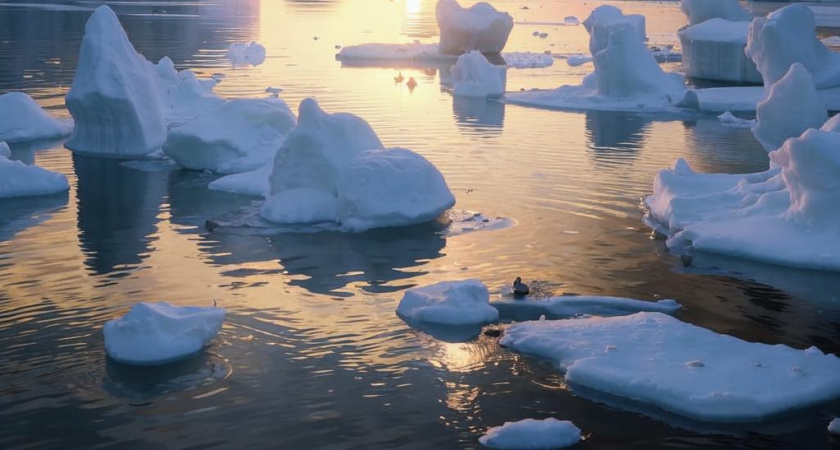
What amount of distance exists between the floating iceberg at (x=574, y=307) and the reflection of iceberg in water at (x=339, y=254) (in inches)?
63.0

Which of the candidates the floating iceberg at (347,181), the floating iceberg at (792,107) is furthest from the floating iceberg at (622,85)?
the floating iceberg at (347,181)

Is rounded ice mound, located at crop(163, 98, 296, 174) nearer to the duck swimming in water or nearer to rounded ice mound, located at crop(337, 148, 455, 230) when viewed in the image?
rounded ice mound, located at crop(337, 148, 455, 230)

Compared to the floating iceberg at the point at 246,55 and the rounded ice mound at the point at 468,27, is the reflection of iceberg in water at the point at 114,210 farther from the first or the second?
the rounded ice mound at the point at 468,27

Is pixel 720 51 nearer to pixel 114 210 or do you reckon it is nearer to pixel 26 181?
pixel 114 210

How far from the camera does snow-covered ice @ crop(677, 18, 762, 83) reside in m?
36.6

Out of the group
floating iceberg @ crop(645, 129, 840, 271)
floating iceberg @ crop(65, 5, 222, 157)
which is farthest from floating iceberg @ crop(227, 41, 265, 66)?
floating iceberg @ crop(645, 129, 840, 271)

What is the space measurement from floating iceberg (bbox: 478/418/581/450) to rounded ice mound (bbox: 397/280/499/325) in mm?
2884

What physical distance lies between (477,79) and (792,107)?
14984 mm

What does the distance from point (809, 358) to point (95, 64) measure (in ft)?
52.1

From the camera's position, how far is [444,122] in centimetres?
2767

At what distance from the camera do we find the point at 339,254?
14.2m

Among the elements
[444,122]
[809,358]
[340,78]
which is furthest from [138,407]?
[340,78]

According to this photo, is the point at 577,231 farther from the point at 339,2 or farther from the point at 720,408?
the point at 339,2

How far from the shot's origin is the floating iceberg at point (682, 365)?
9000mm
